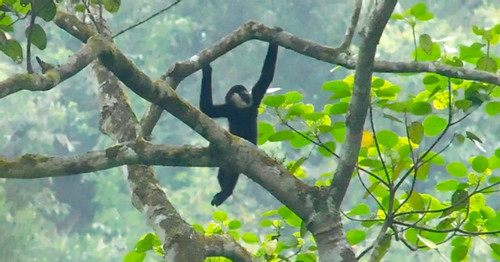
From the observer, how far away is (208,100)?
5.18 metres

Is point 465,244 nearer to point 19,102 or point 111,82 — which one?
point 111,82

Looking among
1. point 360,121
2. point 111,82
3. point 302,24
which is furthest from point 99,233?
point 360,121

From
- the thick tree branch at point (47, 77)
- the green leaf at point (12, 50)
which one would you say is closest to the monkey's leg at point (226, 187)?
the green leaf at point (12, 50)

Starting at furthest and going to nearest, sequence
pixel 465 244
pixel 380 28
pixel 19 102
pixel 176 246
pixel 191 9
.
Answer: pixel 191 9 < pixel 19 102 < pixel 465 244 < pixel 176 246 < pixel 380 28

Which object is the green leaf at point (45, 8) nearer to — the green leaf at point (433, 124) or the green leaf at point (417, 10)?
the green leaf at point (417, 10)

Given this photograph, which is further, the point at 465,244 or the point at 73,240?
the point at 73,240

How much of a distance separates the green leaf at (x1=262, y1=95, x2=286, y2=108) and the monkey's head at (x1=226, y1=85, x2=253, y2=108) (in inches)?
70.5

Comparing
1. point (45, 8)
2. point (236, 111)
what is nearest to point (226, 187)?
point (236, 111)

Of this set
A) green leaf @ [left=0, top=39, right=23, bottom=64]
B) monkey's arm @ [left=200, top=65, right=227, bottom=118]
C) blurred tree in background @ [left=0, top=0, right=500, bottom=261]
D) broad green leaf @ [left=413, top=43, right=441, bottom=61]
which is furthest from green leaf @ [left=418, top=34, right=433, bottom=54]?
blurred tree in background @ [left=0, top=0, right=500, bottom=261]

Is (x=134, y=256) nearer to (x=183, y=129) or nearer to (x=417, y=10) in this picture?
(x=417, y=10)

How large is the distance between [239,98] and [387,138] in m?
1.96

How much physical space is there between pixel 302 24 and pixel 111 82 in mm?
15086

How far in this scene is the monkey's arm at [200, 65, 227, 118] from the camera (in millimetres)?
4875

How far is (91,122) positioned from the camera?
1822 centimetres
